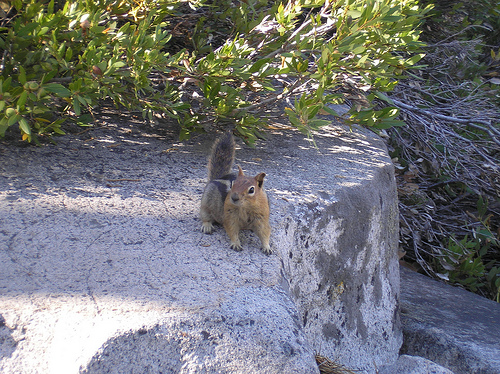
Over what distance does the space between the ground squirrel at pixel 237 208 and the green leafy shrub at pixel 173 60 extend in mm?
594

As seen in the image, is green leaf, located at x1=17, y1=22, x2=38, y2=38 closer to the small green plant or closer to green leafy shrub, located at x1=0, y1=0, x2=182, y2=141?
green leafy shrub, located at x1=0, y1=0, x2=182, y2=141

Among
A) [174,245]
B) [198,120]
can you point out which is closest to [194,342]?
[174,245]

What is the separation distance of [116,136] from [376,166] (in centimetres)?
195

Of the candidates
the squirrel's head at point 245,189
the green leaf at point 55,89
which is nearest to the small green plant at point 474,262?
the squirrel's head at point 245,189

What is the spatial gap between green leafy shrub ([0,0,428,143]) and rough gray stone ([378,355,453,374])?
4.52ft

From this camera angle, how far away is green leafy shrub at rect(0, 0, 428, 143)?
2.55 meters

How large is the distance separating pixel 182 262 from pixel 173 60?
1334 millimetres

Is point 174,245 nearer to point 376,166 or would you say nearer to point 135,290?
point 135,290

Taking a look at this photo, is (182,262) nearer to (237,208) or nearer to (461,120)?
(237,208)

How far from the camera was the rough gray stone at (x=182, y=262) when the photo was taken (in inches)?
66.2

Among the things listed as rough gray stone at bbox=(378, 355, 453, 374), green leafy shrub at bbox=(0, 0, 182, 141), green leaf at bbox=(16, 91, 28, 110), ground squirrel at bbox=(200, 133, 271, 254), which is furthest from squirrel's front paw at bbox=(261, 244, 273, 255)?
green leaf at bbox=(16, 91, 28, 110)

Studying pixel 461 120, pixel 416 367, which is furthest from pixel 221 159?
pixel 461 120

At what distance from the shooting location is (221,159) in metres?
2.86

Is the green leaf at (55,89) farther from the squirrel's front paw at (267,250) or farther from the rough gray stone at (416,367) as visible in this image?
the rough gray stone at (416,367)
